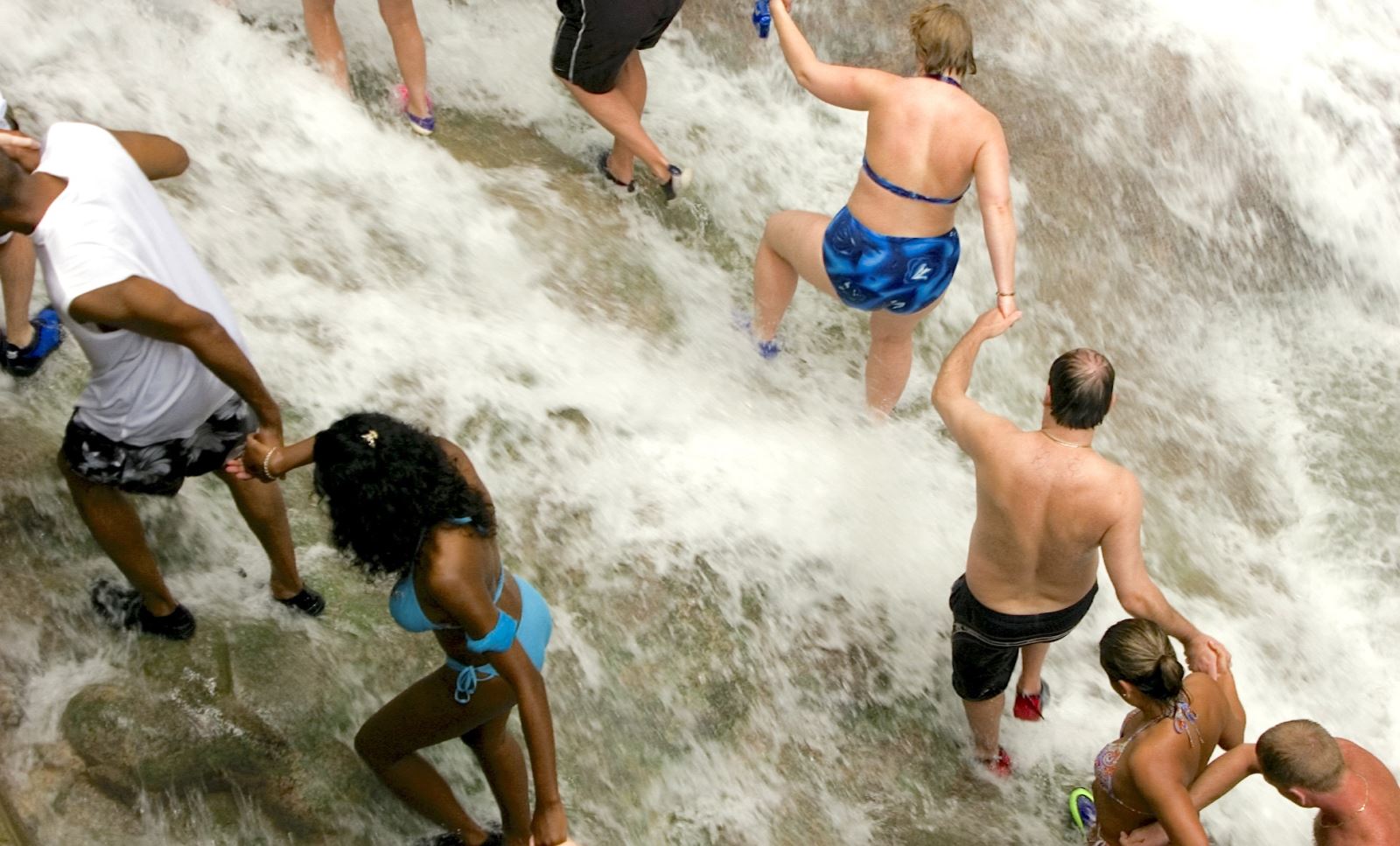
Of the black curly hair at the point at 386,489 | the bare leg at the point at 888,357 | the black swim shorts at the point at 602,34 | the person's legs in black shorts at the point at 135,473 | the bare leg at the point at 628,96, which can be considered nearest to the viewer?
the black curly hair at the point at 386,489

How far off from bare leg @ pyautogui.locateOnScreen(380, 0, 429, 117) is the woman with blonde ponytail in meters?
3.53

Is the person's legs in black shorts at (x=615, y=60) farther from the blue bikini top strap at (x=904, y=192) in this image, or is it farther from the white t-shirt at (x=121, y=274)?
the white t-shirt at (x=121, y=274)

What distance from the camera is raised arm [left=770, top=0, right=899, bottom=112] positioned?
12.5ft

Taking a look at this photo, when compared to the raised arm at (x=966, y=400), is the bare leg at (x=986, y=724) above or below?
below

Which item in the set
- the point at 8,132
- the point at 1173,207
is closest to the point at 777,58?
the point at 1173,207

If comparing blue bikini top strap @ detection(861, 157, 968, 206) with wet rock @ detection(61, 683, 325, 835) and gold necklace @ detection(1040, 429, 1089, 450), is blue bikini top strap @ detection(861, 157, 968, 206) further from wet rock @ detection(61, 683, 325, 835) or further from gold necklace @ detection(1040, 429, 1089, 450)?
wet rock @ detection(61, 683, 325, 835)

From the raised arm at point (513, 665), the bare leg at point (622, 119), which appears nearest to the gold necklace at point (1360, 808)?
the raised arm at point (513, 665)

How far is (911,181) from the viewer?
12.5 ft

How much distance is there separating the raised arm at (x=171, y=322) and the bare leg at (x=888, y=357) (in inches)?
91.6

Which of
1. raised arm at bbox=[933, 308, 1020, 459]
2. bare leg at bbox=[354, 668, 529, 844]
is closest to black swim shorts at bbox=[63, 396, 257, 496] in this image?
bare leg at bbox=[354, 668, 529, 844]

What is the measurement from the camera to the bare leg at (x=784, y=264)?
4250 millimetres

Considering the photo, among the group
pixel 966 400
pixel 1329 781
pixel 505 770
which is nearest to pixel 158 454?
pixel 505 770

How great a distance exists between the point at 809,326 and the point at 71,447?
3.19 m

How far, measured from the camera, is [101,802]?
3.00m
